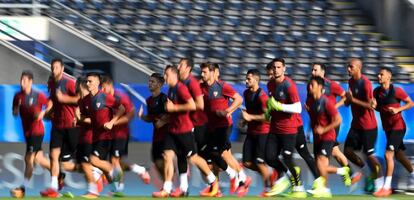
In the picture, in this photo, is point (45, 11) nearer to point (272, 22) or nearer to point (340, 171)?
point (272, 22)

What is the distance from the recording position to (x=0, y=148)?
2008 centimetres

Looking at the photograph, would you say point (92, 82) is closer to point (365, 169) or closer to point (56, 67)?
point (56, 67)

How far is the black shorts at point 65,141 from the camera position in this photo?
17.7 meters

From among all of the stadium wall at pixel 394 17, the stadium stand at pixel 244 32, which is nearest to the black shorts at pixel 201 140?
the stadium stand at pixel 244 32

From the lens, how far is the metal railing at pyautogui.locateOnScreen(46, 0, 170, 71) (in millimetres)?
25562

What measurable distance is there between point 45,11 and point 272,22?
462 centimetres

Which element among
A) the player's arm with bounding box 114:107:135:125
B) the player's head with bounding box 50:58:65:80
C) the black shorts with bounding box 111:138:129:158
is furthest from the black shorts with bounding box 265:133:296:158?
the player's head with bounding box 50:58:65:80

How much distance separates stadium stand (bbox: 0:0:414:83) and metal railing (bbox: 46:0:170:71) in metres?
0.02

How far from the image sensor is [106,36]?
86.6 ft

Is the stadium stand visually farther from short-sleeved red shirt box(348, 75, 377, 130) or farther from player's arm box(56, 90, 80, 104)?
player's arm box(56, 90, 80, 104)

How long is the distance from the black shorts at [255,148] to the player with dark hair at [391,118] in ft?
5.63

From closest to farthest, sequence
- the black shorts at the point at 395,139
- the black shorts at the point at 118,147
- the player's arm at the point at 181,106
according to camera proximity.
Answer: the player's arm at the point at 181,106, the black shorts at the point at 395,139, the black shorts at the point at 118,147

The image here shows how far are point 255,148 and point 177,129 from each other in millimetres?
1273

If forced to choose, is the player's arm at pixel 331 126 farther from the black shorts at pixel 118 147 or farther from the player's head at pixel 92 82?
the player's head at pixel 92 82
